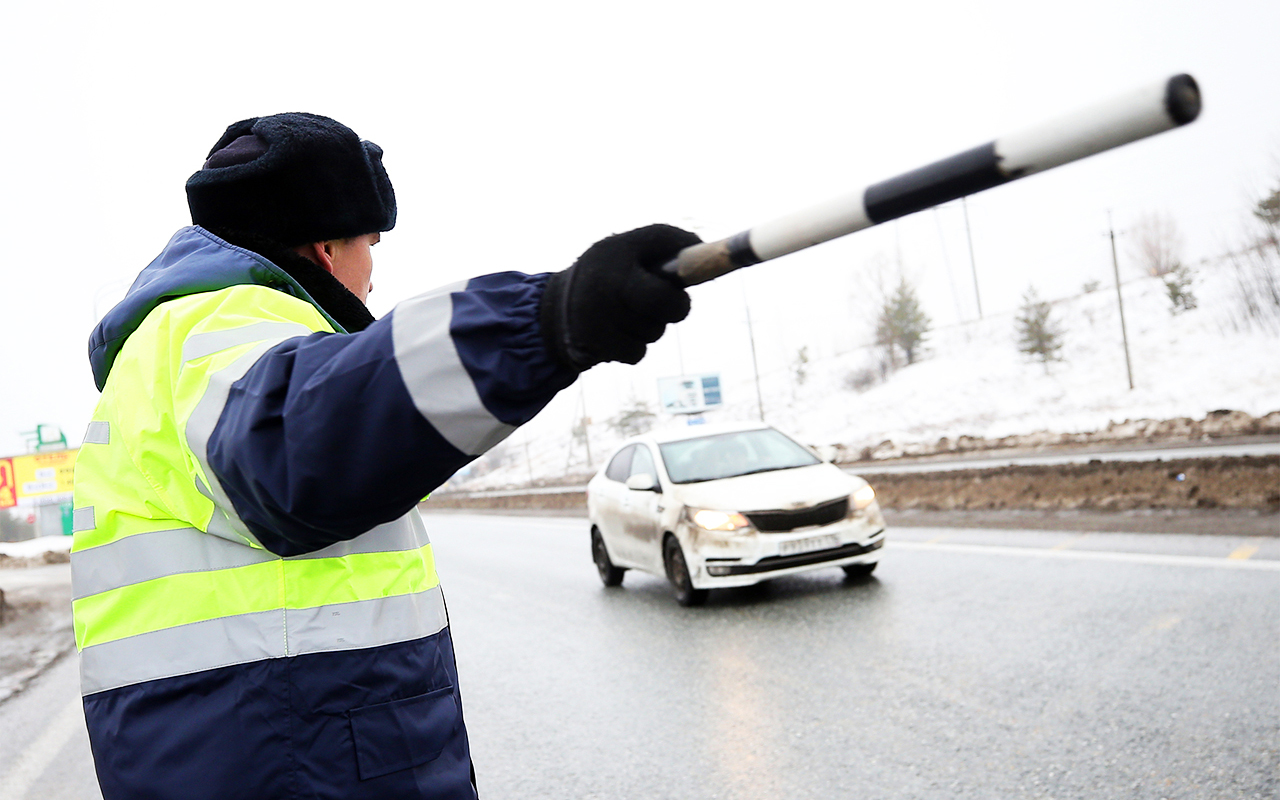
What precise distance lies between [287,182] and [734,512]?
22.7 ft

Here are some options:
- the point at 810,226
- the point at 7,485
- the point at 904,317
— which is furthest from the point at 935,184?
the point at 904,317

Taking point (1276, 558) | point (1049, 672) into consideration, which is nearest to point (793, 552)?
point (1049, 672)

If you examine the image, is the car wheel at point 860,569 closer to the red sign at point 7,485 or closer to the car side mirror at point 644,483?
the car side mirror at point 644,483

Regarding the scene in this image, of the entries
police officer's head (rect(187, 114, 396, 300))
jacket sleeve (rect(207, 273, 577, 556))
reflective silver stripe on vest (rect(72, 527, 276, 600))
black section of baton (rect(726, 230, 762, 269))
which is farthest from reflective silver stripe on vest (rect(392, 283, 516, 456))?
police officer's head (rect(187, 114, 396, 300))

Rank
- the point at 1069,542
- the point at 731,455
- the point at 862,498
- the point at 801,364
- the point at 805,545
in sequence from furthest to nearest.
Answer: the point at 801,364
the point at 731,455
the point at 1069,542
the point at 862,498
the point at 805,545

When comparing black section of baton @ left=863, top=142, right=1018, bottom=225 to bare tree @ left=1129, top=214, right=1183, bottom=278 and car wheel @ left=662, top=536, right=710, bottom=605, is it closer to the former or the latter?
car wheel @ left=662, top=536, right=710, bottom=605

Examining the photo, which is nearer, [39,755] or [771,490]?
[39,755]

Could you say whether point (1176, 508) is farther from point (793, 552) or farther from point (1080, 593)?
point (793, 552)

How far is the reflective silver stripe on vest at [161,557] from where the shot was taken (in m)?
1.40

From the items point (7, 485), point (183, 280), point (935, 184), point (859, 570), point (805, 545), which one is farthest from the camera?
point (7, 485)

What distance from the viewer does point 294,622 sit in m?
1.40

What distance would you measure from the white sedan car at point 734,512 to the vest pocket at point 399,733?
6788 mm

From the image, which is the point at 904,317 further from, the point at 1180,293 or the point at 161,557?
the point at 161,557

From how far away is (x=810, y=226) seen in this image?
43.9 inches
